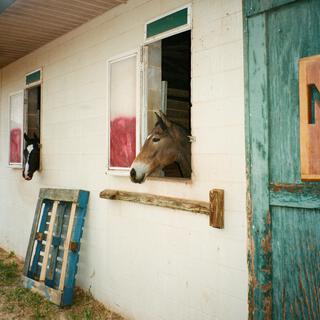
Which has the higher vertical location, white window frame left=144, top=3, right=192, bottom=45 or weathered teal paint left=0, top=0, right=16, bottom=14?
weathered teal paint left=0, top=0, right=16, bottom=14

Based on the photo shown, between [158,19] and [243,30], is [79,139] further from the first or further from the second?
[243,30]

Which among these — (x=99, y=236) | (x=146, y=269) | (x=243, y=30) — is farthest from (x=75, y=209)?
(x=243, y=30)

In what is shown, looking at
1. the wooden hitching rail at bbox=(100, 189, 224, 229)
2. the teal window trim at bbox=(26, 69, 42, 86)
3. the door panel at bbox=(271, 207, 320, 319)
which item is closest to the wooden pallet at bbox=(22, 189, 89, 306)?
the wooden hitching rail at bbox=(100, 189, 224, 229)

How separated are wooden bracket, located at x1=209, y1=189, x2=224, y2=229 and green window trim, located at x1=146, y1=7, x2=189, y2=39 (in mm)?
1529

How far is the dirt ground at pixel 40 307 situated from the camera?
391 centimetres

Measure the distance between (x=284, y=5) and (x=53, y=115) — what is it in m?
3.92

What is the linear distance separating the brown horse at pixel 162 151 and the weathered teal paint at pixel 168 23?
31.6 inches

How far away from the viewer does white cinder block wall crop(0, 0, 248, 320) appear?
2736 millimetres

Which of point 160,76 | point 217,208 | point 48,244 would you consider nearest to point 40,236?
point 48,244

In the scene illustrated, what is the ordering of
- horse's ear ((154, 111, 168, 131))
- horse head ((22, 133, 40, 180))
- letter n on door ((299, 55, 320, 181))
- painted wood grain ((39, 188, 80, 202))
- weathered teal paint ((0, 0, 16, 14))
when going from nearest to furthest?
1. letter n on door ((299, 55, 320, 181))
2. horse's ear ((154, 111, 168, 131))
3. weathered teal paint ((0, 0, 16, 14))
4. painted wood grain ((39, 188, 80, 202))
5. horse head ((22, 133, 40, 180))

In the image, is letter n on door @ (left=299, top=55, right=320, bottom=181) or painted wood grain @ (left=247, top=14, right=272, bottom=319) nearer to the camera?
letter n on door @ (left=299, top=55, right=320, bottom=181)

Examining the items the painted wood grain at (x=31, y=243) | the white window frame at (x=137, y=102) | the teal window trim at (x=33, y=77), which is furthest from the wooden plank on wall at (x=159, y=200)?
the teal window trim at (x=33, y=77)

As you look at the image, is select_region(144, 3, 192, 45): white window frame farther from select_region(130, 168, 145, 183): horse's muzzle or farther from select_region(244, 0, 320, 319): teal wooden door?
select_region(130, 168, 145, 183): horse's muzzle

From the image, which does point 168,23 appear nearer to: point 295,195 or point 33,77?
point 295,195
